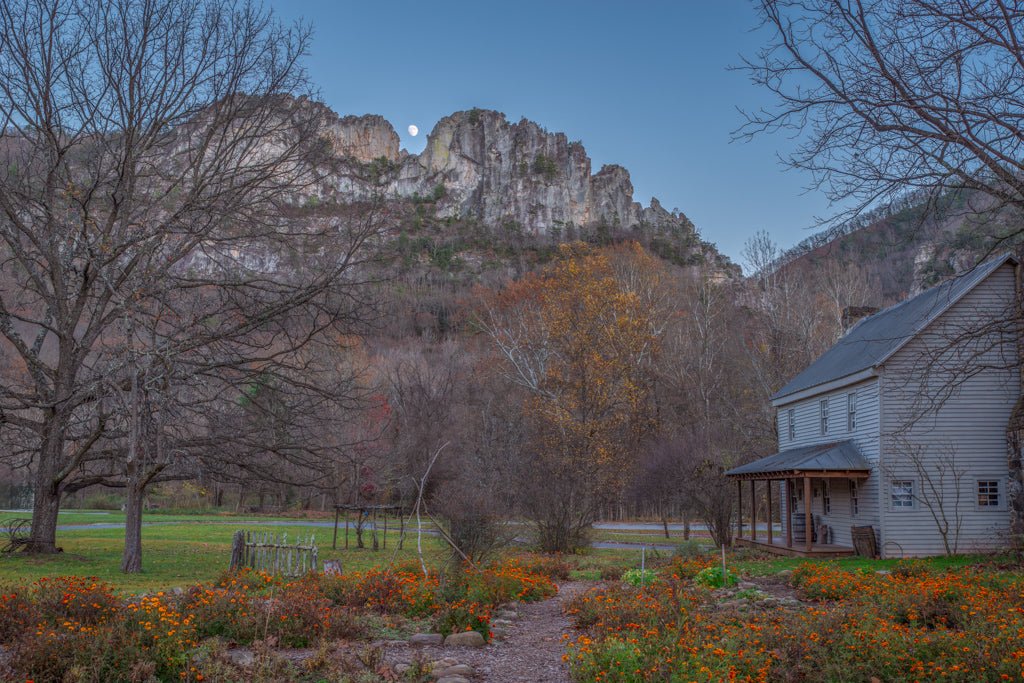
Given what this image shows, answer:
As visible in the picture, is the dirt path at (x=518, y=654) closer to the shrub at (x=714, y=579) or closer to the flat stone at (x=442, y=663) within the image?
the flat stone at (x=442, y=663)

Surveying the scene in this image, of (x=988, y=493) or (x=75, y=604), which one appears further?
(x=988, y=493)

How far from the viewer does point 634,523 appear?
147 ft

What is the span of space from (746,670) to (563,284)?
106ft

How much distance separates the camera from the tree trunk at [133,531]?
47.9 feet

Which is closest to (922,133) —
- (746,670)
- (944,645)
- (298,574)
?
(944,645)

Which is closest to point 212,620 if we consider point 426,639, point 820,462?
point 426,639

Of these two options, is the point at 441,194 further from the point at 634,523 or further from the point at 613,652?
the point at 613,652

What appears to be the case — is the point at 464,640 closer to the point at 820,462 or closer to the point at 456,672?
the point at 456,672

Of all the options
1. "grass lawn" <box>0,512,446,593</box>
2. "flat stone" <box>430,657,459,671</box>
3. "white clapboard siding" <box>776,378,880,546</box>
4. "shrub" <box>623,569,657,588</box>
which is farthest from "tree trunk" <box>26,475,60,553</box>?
"white clapboard siding" <box>776,378,880,546</box>

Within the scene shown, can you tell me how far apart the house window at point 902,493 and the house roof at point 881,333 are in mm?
3092

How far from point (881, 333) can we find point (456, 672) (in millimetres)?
21057

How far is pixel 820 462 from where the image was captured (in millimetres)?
22453

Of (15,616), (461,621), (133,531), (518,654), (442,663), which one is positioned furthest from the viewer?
(133,531)

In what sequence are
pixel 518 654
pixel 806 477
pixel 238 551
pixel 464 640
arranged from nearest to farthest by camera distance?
pixel 518 654 → pixel 464 640 → pixel 238 551 → pixel 806 477
